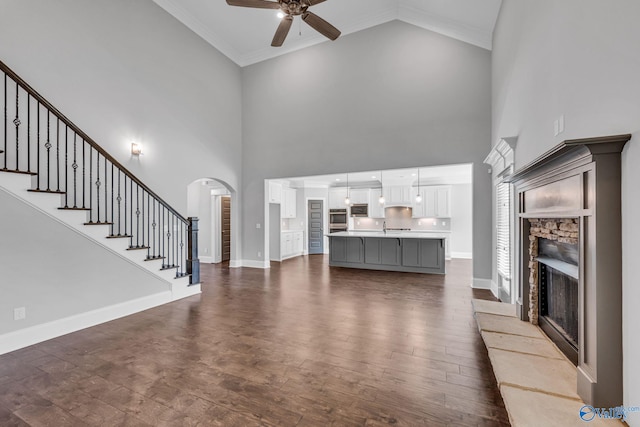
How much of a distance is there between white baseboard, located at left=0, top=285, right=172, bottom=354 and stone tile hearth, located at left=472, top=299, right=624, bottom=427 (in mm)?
4492

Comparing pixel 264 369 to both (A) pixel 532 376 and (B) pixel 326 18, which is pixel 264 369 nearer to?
(A) pixel 532 376

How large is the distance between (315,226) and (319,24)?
23.6 ft

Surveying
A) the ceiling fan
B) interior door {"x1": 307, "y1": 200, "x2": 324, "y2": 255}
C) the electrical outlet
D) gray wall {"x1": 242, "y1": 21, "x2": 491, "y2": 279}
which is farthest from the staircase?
interior door {"x1": 307, "y1": 200, "x2": 324, "y2": 255}

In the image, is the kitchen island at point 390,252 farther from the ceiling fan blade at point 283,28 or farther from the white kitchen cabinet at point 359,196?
the ceiling fan blade at point 283,28

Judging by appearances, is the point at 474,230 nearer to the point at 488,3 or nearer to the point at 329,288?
the point at 329,288

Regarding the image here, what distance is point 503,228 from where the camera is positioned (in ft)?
14.3

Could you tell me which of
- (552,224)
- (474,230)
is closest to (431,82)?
Answer: (474,230)

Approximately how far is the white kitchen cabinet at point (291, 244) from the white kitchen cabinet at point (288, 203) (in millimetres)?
646

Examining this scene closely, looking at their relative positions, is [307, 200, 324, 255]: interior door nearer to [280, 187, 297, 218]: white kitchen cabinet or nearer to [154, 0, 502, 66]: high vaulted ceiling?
[280, 187, 297, 218]: white kitchen cabinet

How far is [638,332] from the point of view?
133 centimetres

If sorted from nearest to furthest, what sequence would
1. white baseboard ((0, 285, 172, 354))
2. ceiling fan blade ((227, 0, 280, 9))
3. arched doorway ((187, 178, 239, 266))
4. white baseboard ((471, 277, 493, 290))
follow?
1. white baseboard ((0, 285, 172, 354))
2. ceiling fan blade ((227, 0, 280, 9))
3. white baseboard ((471, 277, 493, 290))
4. arched doorway ((187, 178, 239, 266))

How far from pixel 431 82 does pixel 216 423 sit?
6.50 meters

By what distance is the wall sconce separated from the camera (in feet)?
16.3

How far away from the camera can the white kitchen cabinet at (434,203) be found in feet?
31.2
